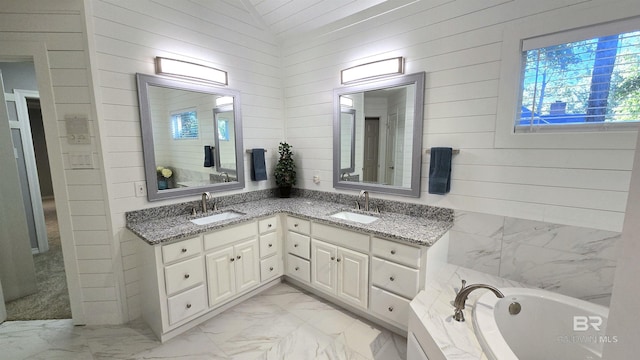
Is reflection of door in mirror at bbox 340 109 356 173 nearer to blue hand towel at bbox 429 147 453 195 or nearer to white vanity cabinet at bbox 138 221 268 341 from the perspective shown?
blue hand towel at bbox 429 147 453 195

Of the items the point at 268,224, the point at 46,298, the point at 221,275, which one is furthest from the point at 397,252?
the point at 46,298

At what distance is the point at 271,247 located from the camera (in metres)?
2.68

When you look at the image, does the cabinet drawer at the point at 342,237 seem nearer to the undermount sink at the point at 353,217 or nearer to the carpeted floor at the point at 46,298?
the undermount sink at the point at 353,217

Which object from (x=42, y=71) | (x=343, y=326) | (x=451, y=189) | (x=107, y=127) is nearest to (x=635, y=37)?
(x=451, y=189)

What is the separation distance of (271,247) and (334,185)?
94 cm

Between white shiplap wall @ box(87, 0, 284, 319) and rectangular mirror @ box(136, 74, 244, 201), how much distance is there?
0.09 metres

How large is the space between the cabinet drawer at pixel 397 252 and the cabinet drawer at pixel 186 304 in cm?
146

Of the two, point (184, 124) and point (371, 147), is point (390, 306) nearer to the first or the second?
point (371, 147)

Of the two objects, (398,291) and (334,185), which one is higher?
(334,185)

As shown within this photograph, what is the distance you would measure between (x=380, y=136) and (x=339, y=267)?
1277mm

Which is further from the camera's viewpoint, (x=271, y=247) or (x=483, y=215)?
(x=271, y=247)

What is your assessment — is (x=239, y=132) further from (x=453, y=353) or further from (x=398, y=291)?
(x=453, y=353)
